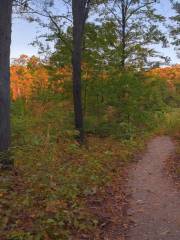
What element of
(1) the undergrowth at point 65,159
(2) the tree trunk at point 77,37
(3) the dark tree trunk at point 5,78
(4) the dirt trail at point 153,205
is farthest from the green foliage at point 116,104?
(3) the dark tree trunk at point 5,78

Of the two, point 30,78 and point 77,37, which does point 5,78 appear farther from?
point 30,78

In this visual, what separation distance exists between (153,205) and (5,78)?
13.1ft

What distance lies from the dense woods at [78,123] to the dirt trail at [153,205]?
13.2 inches

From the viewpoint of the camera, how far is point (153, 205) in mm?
7113

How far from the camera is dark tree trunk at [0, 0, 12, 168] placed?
23.8ft

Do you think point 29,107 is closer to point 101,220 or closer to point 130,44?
point 130,44

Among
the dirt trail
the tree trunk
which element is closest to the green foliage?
the tree trunk

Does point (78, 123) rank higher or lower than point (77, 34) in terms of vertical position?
lower

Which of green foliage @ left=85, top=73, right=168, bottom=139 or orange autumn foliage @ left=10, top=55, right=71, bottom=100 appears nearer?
green foliage @ left=85, top=73, right=168, bottom=139

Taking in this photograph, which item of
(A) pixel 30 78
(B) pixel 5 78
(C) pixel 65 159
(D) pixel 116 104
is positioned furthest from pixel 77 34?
(A) pixel 30 78

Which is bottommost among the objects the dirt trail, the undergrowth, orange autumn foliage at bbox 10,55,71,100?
the dirt trail

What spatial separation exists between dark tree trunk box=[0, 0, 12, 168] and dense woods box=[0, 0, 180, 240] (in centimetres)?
2

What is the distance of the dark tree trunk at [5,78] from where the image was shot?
7.25 m

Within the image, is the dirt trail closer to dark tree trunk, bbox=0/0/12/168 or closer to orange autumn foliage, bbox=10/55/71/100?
dark tree trunk, bbox=0/0/12/168
